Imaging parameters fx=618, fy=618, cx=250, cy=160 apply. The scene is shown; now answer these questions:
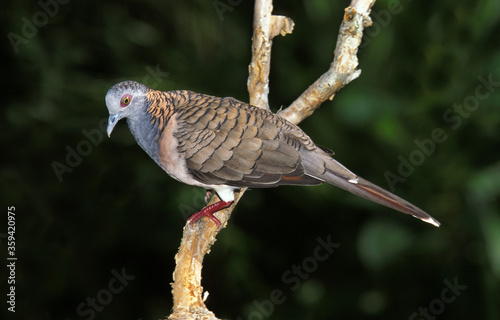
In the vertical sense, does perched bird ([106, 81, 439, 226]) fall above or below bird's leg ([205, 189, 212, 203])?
below

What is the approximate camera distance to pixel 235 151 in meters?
3.21

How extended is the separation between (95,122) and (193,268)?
6.16ft

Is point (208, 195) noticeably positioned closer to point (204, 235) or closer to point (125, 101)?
point (204, 235)

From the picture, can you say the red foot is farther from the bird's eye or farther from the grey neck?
the bird's eye

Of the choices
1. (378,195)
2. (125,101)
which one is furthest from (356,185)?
(125,101)

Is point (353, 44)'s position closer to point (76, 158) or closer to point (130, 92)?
point (130, 92)

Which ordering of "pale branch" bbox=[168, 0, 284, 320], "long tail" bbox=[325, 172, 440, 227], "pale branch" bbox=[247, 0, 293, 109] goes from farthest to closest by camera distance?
"pale branch" bbox=[247, 0, 293, 109] < "long tail" bbox=[325, 172, 440, 227] < "pale branch" bbox=[168, 0, 284, 320]

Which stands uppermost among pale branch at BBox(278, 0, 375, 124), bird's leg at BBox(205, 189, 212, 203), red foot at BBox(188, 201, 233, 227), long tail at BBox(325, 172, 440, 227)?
pale branch at BBox(278, 0, 375, 124)

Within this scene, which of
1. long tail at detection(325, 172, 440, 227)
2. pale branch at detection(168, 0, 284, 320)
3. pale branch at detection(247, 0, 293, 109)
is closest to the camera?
pale branch at detection(168, 0, 284, 320)

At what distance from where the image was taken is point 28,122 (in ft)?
15.4

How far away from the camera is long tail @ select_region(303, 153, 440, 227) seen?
3.13 meters

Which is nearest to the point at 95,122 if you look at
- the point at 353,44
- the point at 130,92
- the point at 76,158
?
the point at 76,158

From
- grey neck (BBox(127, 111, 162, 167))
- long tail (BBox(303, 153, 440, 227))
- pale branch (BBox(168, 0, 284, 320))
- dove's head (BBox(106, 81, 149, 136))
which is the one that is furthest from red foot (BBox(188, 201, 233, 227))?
dove's head (BBox(106, 81, 149, 136))

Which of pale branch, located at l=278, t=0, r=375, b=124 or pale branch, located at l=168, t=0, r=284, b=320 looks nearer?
pale branch, located at l=168, t=0, r=284, b=320
